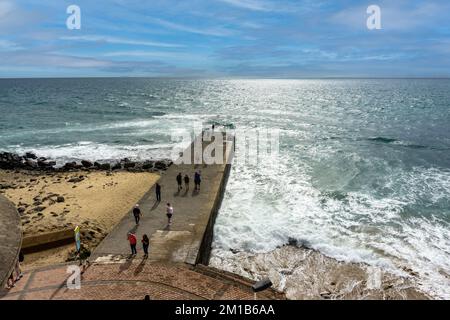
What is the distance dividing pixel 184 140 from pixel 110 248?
1098 inches

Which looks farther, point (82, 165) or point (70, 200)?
point (82, 165)

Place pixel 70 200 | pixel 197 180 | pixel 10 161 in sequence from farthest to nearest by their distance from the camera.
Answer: pixel 10 161 < pixel 70 200 < pixel 197 180

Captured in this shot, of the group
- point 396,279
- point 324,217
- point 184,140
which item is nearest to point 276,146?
point 184,140

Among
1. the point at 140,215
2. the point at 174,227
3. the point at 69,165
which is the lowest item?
the point at 174,227

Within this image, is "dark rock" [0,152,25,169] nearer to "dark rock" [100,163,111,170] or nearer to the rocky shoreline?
the rocky shoreline

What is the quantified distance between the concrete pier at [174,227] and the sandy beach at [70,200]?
7.89 feet

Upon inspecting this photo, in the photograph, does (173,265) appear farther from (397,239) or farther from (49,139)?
(49,139)

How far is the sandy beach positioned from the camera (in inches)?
680

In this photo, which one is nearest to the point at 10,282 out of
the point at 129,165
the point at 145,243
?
the point at 145,243

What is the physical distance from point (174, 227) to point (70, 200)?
992 centimetres

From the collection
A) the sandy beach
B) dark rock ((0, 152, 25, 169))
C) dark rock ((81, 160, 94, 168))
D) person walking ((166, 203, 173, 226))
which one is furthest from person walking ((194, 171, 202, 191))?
dark rock ((0, 152, 25, 169))

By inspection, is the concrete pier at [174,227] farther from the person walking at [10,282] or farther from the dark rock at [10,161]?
the dark rock at [10,161]

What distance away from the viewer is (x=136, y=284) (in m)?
11.2

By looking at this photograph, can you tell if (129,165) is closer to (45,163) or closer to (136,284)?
(45,163)
